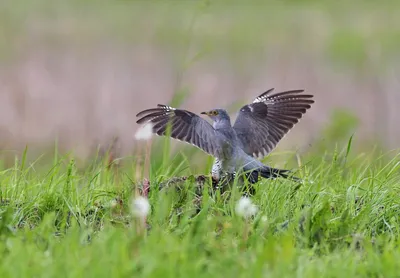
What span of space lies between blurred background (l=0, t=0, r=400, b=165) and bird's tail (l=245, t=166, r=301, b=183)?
12.4 feet

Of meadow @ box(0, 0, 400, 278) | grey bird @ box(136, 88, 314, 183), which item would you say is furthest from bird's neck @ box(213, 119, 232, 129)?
meadow @ box(0, 0, 400, 278)

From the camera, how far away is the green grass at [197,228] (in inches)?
187

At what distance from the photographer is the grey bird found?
651 centimetres

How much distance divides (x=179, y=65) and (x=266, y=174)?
854 centimetres

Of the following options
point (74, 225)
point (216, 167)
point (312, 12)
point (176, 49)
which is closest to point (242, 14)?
point (312, 12)

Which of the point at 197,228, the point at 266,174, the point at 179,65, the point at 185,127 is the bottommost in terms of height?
the point at 197,228

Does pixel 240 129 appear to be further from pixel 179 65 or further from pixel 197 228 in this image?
pixel 179 65

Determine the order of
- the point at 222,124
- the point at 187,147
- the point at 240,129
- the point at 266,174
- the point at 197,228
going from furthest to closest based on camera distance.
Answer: the point at 187,147, the point at 240,129, the point at 222,124, the point at 266,174, the point at 197,228

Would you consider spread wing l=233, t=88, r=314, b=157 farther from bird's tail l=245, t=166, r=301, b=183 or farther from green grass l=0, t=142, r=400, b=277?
bird's tail l=245, t=166, r=301, b=183

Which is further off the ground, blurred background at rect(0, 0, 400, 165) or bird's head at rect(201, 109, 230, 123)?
blurred background at rect(0, 0, 400, 165)

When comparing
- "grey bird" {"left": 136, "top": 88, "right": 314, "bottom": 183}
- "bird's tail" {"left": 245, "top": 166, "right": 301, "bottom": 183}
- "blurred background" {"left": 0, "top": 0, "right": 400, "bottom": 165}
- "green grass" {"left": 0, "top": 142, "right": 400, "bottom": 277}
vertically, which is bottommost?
"green grass" {"left": 0, "top": 142, "right": 400, "bottom": 277}

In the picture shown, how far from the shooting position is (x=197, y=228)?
→ 17.0ft

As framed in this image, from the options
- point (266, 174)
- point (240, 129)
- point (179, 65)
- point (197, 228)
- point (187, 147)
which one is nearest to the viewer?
point (197, 228)

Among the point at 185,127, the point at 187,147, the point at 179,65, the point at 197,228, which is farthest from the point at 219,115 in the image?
the point at 179,65
